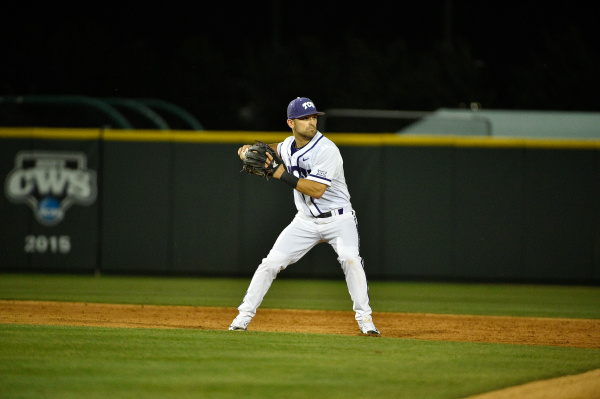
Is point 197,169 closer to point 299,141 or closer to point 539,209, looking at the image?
point 539,209

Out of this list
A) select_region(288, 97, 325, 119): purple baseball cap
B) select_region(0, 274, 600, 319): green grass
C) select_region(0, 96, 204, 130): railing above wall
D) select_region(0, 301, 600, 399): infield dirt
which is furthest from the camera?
select_region(0, 96, 204, 130): railing above wall

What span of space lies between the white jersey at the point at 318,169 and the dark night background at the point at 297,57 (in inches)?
685

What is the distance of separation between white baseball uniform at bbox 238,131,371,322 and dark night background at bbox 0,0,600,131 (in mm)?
17446

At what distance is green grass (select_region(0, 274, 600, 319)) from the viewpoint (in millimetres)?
10109

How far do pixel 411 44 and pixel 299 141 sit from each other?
24.7 m

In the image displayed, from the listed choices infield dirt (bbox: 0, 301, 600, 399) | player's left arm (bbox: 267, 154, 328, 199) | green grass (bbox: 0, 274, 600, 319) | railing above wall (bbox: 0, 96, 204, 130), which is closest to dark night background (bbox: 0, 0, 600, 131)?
railing above wall (bbox: 0, 96, 204, 130)

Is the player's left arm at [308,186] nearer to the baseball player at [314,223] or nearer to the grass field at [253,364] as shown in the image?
the baseball player at [314,223]

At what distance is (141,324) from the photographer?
7770mm

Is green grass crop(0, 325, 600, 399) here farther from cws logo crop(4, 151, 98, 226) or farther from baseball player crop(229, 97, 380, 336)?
cws logo crop(4, 151, 98, 226)

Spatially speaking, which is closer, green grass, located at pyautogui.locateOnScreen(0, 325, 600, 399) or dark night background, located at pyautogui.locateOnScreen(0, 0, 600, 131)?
green grass, located at pyautogui.locateOnScreen(0, 325, 600, 399)

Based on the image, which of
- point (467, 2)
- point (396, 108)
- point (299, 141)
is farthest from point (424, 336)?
point (467, 2)

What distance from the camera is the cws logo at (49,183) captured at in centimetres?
1320

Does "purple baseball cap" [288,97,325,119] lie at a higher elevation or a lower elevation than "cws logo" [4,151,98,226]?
higher

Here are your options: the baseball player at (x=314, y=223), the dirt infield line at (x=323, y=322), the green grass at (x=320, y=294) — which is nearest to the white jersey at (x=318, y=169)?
the baseball player at (x=314, y=223)
